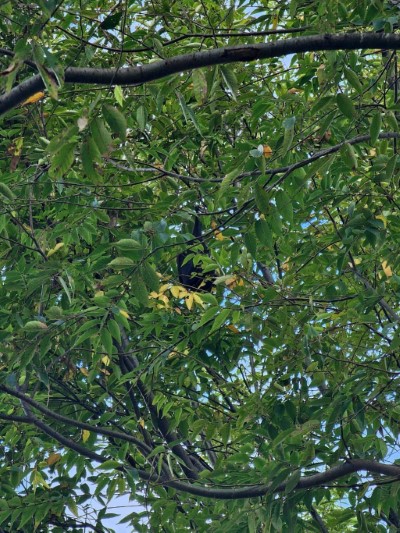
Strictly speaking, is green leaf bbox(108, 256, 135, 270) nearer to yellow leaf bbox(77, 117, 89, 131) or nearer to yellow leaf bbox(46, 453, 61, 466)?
yellow leaf bbox(77, 117, 89, 131)

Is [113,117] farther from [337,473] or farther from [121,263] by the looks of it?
[337,473]

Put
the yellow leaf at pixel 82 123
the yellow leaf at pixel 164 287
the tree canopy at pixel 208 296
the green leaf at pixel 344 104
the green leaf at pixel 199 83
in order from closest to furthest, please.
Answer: the yellow leaf at pixel 82 123 → the green leaf at pixel 199 83 → the green leaf at pixel 344 104 → the tree canopy at pixel 208 296 → the yellow leaf at pixel 164 287

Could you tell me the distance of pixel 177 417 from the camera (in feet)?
18.2

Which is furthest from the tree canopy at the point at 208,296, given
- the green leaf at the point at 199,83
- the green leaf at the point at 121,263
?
the green leaf at the point at 199,83

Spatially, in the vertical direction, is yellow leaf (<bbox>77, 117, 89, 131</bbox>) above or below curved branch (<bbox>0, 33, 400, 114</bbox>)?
below

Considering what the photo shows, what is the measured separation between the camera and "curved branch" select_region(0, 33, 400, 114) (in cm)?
240

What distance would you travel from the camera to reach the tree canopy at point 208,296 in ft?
13.6

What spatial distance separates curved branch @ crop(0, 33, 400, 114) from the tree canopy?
0.63 m

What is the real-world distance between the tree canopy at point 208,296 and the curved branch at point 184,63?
0.63 meters

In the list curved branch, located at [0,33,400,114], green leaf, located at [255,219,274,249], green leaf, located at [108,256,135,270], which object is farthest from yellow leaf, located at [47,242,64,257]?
curved branch, located at [0,33,400,114]

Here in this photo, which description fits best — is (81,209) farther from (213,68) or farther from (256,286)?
(213,68)

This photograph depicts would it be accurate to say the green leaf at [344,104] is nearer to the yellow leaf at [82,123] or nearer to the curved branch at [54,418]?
the yellow leaf at [82,123]

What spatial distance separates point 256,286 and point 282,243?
412 mm

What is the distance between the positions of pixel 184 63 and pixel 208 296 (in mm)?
2234
